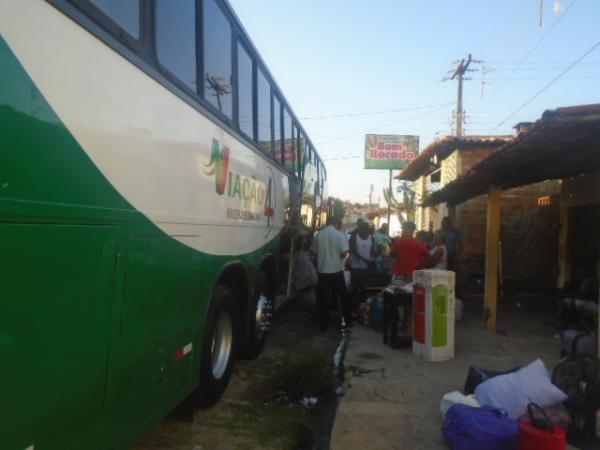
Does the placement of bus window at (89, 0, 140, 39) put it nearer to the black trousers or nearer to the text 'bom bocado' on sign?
the black trousers

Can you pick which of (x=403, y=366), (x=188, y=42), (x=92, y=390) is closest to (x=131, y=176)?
(x=92, y=390)

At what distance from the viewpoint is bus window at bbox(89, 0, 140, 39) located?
2603 mm

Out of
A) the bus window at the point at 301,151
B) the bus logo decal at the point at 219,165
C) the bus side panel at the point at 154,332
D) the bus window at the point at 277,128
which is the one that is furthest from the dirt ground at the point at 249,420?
the bus window at the point at 301,151

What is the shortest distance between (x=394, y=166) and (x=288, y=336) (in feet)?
83.0

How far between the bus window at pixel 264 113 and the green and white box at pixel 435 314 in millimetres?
2405

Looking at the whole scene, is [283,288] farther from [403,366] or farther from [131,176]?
[131,176]

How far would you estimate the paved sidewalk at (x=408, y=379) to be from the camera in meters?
4.08

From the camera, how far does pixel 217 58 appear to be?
446cm

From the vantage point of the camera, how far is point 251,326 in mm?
5871

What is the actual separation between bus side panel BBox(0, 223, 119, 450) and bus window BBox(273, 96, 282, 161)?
4969 millimetres

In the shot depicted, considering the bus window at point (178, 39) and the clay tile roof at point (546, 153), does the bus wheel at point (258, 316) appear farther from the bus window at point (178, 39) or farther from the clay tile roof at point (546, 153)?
the clay tile roof at point (546, 153)

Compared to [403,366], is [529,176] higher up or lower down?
higher up

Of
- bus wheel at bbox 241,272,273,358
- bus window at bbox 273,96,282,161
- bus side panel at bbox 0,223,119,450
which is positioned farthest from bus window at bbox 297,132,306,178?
bus side panel at bbox 0,223,119,450

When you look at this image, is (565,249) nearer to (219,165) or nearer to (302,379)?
(302,379)
